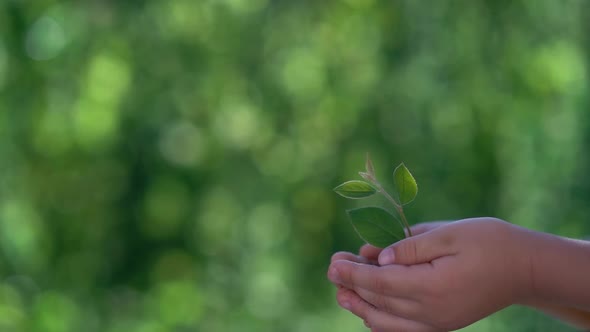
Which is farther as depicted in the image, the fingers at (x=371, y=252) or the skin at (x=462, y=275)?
the fingers at (x=371, y=252)

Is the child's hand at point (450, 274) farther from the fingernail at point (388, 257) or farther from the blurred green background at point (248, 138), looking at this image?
the blurred green background at point (248, 138)

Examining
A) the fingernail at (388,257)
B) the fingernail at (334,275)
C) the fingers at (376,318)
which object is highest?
the fingernail at (388,257)

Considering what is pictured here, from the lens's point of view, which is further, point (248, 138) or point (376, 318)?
point (248, 138)

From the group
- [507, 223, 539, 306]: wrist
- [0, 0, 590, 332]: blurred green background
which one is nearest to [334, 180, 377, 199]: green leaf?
[507, 223, 539, 306]: wrist

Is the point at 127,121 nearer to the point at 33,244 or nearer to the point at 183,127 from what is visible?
the point at 183,127

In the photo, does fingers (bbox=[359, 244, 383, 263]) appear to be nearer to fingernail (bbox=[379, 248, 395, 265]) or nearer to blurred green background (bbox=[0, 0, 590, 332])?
fingernail (bbox=[379, 248, 395, 265])

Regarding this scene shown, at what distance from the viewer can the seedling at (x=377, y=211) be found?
1.86 feet

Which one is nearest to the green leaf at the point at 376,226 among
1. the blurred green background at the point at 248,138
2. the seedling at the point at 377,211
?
the seedling at the point at 377,211

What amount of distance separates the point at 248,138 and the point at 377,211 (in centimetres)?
106

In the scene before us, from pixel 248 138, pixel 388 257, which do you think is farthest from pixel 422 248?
pixel 248 138

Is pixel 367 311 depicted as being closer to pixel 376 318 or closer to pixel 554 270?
pixel 376 318

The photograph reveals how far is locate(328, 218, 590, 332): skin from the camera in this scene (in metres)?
0.54

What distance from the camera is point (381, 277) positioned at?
1.79 ft

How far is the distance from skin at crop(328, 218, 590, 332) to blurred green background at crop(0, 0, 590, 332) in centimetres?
99
